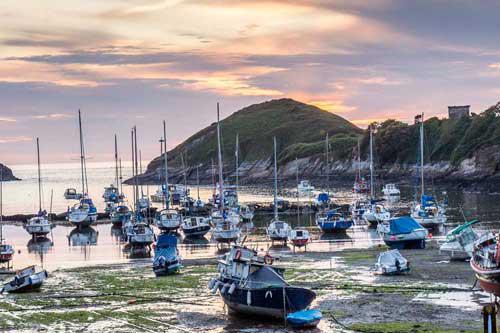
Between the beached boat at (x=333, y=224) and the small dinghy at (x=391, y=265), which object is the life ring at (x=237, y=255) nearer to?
the small dinghy at (x=391, y=265)

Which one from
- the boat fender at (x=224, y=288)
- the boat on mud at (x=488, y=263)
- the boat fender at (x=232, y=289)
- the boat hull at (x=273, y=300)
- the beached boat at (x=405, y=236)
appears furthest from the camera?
the beached boat at (x=405, y=236)

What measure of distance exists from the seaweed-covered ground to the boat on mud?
41.7 inches

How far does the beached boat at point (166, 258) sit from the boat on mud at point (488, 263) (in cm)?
1911

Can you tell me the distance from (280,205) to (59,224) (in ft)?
99.0

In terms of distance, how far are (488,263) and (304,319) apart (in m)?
8.48

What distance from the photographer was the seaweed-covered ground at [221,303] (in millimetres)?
31594

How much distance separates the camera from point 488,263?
109 feet

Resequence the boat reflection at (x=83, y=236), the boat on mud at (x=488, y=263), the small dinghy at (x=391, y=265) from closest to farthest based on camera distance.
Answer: the boat on mud at (x=488, y=263), the small dinghy at (x=391, y=265), the boat reflection at (x=83, y=236)

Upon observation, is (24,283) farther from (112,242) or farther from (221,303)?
(112,242)

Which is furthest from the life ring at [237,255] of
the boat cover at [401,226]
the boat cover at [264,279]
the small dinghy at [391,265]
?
the boat cover at [401,226]

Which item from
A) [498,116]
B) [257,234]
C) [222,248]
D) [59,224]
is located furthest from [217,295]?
[498,116]

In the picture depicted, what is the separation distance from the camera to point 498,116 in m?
184

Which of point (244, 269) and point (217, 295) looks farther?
point (217, 295)

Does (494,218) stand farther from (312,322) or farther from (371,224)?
(312,322)
